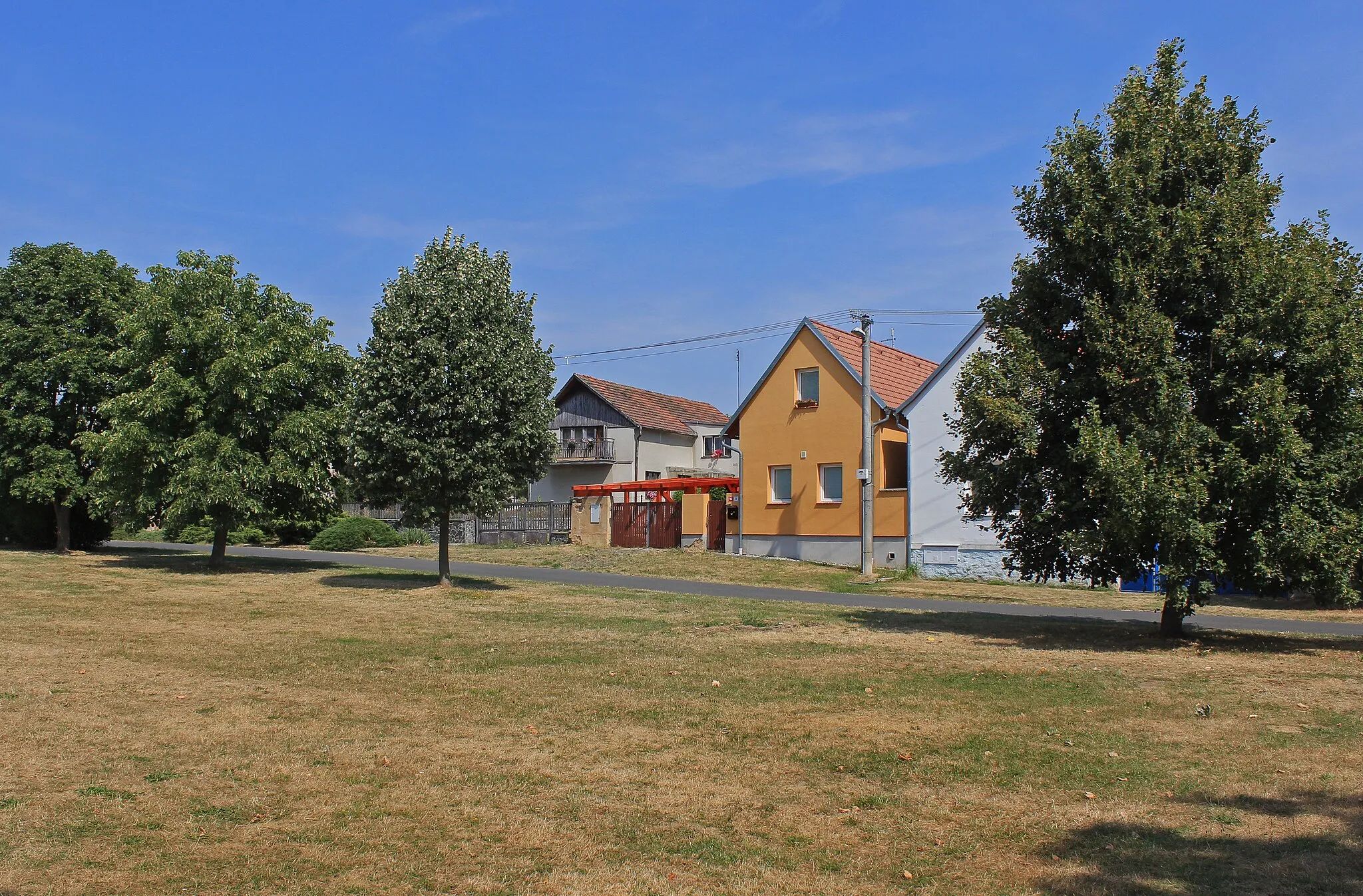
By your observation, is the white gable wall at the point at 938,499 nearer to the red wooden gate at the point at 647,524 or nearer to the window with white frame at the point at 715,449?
the red wooden gate at the point at 647,524

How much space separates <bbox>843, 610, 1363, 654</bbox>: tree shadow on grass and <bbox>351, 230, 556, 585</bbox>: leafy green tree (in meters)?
7.45

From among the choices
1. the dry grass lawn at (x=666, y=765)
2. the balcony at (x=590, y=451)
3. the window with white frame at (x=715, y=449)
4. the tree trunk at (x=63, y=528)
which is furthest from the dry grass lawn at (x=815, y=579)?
the window with white frame at (x=715, y=449)

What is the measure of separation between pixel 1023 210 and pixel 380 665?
1126cm

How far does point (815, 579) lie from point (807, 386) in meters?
9.59

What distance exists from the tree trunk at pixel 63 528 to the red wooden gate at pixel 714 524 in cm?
2148

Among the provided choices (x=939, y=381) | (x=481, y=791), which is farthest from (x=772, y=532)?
(x=481, y=791)

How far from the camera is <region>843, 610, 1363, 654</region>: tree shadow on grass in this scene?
14258 millimetres

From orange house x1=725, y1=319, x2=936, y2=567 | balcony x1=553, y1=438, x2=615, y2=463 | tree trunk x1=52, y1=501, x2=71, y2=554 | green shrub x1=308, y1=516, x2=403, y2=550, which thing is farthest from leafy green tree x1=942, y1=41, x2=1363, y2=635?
balcony x1=553, y1=438, x2=615, y2=463

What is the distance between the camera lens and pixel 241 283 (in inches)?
1029

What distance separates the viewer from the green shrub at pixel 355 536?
40406 mm

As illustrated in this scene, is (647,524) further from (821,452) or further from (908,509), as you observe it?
(908,509)

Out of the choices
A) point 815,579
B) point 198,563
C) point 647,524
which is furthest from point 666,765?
point 647,524

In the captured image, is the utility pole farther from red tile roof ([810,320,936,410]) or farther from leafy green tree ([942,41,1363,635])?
leafy green tree ([942,41,1363,635])

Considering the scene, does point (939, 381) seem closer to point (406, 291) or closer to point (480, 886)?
point (406, 291)
